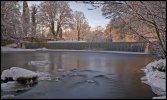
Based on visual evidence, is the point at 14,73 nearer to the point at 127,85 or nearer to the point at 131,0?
the point at 127,85

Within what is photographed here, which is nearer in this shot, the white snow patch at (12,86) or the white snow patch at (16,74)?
the white snow patch at (12,86)

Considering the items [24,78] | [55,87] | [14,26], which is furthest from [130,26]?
[14,26]

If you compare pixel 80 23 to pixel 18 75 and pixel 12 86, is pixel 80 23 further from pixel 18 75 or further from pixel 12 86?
pixel 12 86

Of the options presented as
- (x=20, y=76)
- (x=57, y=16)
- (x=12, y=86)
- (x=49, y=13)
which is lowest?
(x=12, y=86)

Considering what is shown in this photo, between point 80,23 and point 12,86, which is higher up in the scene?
point 80,23

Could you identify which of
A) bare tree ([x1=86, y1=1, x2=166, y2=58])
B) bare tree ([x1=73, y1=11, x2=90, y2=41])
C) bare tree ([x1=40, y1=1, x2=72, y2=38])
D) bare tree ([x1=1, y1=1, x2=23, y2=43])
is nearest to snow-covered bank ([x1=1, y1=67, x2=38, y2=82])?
bare tree ([x1=86, y1=1, x2=166, y2=58])

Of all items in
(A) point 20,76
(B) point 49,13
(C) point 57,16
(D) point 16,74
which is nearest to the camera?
(A) point 20,76

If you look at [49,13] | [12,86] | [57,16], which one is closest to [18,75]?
[12,86]

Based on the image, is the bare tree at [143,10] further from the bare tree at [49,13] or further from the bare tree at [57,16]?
the bare tree at [57,16]

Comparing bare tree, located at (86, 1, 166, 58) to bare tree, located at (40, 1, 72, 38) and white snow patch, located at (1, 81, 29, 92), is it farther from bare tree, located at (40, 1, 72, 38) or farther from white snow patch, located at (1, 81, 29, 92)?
bare tree, located at (40, 1, 72, 38)

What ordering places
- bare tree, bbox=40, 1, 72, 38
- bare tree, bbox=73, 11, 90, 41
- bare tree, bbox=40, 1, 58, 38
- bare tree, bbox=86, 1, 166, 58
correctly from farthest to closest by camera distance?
bare tree, bbox=73, 11, 90, 41 → bare tree, bbox=40, 1, 72, 38 → bare tree, bbox=40, 1, 58, 38 → bare tree, bbox=86, 1, 166, 58

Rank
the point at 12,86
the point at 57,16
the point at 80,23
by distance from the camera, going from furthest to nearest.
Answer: the point at 80,23, the point at 57,16, the point at 12,86

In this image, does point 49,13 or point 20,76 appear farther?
point 49,13

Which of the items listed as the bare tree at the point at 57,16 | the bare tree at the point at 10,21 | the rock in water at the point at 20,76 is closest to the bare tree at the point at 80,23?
the bare tree at the point at 57,16
